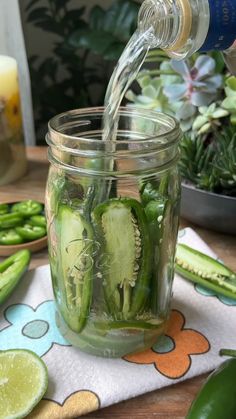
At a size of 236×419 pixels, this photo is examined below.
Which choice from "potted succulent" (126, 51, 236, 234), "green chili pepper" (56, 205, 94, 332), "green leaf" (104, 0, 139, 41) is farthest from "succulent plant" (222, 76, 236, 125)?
"green leaf" (104, 0, 139, 41)

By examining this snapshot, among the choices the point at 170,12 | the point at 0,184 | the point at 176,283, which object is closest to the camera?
the point at 170,12

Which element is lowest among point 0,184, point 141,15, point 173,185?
point 0,184

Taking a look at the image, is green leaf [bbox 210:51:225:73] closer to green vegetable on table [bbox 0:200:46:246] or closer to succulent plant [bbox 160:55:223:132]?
succulent plant [bbox 160:55:223:132]

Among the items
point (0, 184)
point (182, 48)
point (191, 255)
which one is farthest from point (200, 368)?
point (0, 184)

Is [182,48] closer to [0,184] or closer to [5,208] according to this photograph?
[5,208]

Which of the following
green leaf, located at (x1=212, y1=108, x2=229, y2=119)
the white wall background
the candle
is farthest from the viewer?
the white wall background

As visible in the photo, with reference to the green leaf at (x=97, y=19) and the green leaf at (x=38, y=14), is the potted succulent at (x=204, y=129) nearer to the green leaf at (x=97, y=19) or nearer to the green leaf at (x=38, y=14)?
the green leaf at (x=97, y=19)

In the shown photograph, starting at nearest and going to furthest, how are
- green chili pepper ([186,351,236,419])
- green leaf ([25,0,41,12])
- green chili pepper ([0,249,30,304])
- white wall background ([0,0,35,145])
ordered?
green chili pepper ([186,351,236,419])
green chili pepper ([0,249,30,304])
white wall background ([0,0,35,145])
green leaf ([25,0,41,12])

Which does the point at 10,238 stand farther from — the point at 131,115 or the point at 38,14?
the point at 38,14
